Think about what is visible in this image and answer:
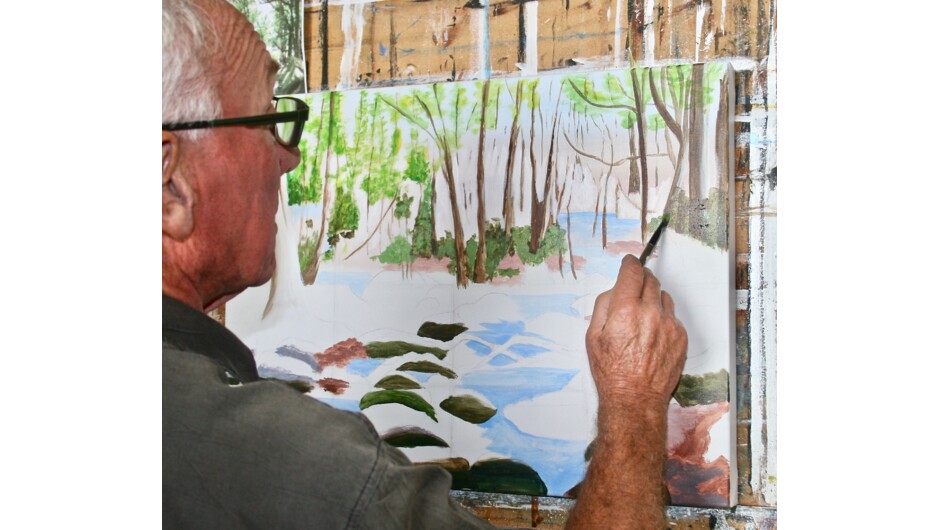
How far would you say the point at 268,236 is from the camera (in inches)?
72.4

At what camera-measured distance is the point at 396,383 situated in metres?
1.93

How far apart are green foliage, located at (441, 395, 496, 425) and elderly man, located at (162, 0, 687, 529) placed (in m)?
0.25

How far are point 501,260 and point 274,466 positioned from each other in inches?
30.1

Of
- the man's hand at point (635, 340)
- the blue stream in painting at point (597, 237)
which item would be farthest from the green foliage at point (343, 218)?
the man's hand at point (635, 340)

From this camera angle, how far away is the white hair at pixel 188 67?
58.9 inches

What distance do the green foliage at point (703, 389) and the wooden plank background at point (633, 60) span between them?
0.19 feet

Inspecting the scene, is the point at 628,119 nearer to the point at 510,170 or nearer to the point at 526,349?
the point at 510,170

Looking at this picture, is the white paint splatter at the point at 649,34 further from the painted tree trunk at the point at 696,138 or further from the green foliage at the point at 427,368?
the green foliage at the point at 427,368

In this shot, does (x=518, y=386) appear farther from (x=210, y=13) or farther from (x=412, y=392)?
(x=210, y=13)

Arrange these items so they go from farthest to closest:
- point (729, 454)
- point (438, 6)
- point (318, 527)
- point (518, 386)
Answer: point (438, 6) < point (518, 386) < point (729, 454) < point (318, 527)

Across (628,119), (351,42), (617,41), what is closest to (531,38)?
(617,41)

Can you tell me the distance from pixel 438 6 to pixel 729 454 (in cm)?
112
